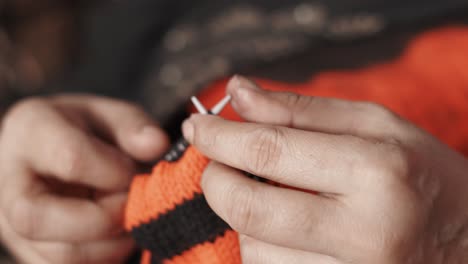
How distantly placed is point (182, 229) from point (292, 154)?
0.62 ft

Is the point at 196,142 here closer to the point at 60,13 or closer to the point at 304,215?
the point at 304,215

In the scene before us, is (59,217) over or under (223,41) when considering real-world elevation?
under

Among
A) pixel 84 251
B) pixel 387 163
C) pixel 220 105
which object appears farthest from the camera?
pixel 84 251

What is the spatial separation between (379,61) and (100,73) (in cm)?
66

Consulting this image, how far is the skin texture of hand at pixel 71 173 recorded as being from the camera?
614 mm

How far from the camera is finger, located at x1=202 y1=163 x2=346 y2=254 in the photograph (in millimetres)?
428

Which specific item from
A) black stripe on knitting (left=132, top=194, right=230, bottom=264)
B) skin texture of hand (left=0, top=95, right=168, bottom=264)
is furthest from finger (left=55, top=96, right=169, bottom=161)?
black stripe on knitting (left=132, top=194, right=230, bottom=264)

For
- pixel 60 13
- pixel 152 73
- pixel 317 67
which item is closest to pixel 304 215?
pixel 317 67

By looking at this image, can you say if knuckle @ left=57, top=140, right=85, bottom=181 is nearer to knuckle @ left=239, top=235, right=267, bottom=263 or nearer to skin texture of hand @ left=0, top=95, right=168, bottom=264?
skin texture of hand @ left=0, top=95, right=168, bottom=264

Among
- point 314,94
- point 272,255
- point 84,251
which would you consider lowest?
point 84,251

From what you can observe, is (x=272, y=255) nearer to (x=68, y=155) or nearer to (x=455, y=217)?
(x=455, y=217)

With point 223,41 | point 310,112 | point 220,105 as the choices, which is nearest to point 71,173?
point 220,105

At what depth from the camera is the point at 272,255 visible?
0.47m

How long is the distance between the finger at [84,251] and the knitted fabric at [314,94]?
0.05m
